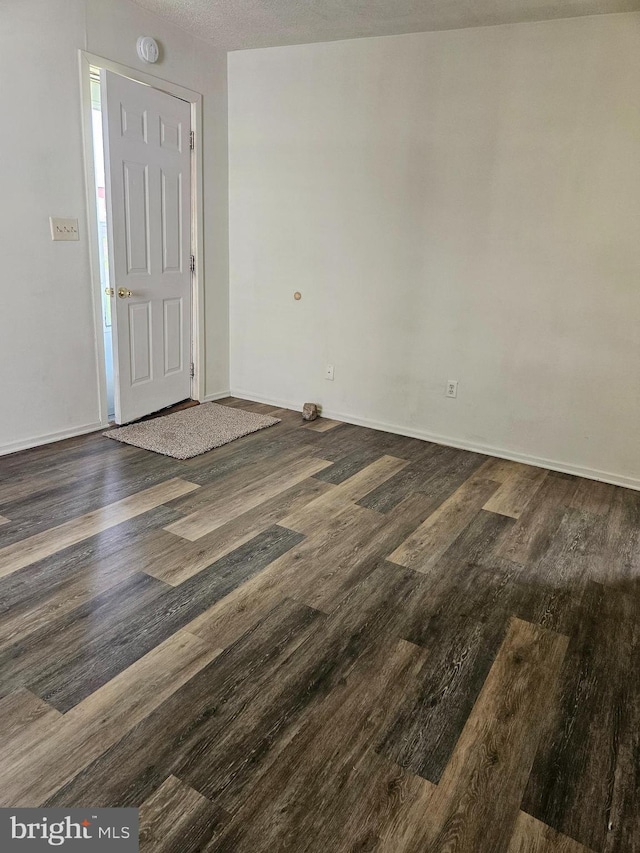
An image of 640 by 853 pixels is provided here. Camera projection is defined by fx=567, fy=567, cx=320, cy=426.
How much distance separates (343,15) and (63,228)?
6.79 feet

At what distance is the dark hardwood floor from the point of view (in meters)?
1.37

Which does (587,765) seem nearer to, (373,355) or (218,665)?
(218,665)

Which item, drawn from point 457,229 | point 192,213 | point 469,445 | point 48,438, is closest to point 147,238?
point 192,213

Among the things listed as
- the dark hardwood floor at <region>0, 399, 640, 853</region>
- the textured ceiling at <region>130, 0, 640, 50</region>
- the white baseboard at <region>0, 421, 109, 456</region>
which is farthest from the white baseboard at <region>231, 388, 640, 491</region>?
the textured ceiling at <region>130, 0, 640, 50</region>

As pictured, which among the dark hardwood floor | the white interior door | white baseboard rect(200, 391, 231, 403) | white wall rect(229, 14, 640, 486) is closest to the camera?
the dark hardwood floor

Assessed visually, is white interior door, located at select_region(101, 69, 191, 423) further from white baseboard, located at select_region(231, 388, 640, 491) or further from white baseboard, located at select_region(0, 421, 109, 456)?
white baseboard, located at select_region(231, 388, 640, 491)

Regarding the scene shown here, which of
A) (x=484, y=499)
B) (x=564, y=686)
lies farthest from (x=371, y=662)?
(x=484, y=499)

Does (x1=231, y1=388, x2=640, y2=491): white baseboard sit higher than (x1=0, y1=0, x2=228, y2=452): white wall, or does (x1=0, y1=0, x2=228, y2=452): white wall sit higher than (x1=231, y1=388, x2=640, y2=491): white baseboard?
(x1=0, y1=0, x2=228, y2=452): white wall

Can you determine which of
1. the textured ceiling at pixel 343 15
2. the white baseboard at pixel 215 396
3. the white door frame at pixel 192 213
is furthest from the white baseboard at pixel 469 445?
the textured ceiling at pixel 343 15

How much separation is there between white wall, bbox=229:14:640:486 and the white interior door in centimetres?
55

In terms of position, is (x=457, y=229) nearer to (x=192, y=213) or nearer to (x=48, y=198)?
(x=192, y=213)

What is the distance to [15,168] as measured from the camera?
10.2 ft

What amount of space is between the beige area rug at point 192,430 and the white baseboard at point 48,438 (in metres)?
0.11

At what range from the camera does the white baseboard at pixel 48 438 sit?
336 cm
